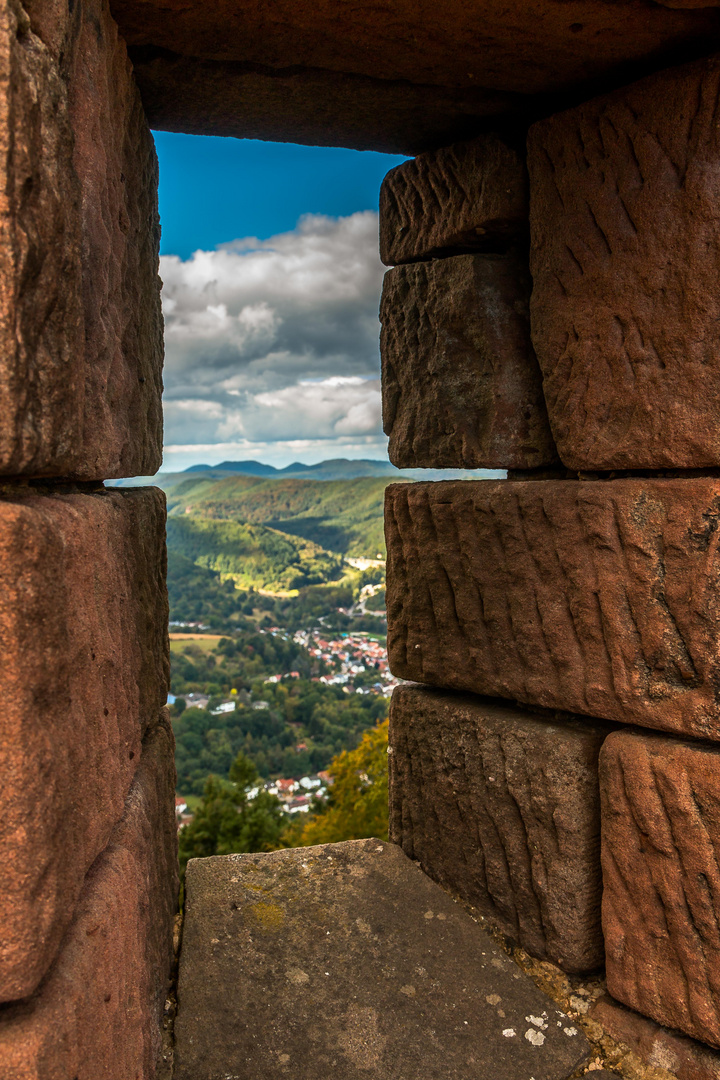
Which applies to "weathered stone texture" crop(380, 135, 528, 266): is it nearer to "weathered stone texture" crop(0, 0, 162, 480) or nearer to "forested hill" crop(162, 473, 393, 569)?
"weathered stone texture" crop(0, 0, 162, 480)

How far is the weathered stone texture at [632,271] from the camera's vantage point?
1696 mm

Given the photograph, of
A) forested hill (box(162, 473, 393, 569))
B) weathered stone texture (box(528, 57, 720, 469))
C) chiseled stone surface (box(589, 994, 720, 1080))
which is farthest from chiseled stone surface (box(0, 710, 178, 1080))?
forested hill (box(162, 473, 393, 569))

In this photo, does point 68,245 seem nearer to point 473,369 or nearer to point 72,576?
point 72,576

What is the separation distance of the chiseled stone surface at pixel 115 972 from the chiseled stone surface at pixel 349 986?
0.47 feet

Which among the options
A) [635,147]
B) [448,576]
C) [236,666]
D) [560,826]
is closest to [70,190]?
[635,147]

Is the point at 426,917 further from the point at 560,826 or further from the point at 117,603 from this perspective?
the point at 117,603

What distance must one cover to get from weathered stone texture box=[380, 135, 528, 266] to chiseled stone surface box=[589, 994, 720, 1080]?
2.07 metres

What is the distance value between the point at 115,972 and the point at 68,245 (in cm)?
109

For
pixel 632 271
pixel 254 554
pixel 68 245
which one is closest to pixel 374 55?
pixel 632 271

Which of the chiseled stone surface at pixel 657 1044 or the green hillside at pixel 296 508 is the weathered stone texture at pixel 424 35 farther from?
the green hillside at pixel 296 508

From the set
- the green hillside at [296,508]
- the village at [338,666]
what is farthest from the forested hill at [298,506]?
the village at [338,666]

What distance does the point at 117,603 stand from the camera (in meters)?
1.48

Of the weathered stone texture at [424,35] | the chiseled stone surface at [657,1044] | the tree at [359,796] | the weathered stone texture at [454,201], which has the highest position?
the weathered stone texture at [424,35]

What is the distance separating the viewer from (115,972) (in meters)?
1.25
